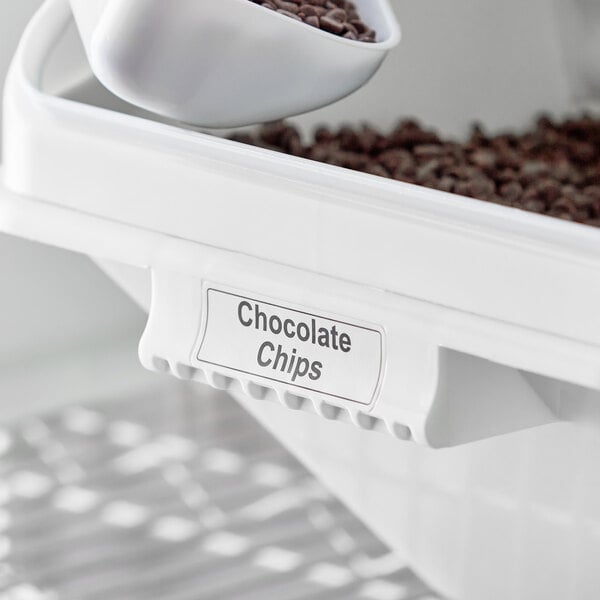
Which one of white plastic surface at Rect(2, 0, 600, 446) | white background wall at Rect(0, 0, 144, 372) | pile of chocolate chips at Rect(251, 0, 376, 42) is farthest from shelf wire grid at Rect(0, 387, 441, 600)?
pile of chocolate chips at Rect(251, 0, 376, 42)

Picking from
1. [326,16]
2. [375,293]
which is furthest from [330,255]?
[326,16]

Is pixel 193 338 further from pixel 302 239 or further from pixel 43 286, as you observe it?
pixel 43 286

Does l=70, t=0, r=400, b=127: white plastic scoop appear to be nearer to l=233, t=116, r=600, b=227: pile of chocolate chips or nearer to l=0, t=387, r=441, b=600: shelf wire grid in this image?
l=233, t=116, r=600, b=227: pile of chocolate chips

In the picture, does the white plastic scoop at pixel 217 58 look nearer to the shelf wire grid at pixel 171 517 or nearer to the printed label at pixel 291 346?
the printed label at pixel 291 346

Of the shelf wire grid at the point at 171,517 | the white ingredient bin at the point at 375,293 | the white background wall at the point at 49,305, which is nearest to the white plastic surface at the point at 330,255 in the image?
the white ingredient bin at the point at 375,293

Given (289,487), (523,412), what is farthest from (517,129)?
(523,412)

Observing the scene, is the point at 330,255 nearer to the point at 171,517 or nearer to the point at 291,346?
the point at 291,346

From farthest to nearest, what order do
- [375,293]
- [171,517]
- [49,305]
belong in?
[49,305], [171,517], [375,293]
